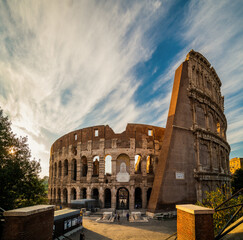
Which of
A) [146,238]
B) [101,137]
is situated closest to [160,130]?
[101,137]

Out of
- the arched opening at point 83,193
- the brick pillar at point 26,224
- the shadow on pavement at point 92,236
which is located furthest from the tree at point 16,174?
the arched opening at point 83,193

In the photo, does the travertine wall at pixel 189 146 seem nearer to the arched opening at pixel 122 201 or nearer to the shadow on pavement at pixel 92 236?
the shadow on pavement at pixel 92 236

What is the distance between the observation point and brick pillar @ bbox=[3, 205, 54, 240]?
5289 mm

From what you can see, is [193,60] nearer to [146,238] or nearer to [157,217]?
[157,217]

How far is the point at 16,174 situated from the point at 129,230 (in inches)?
437

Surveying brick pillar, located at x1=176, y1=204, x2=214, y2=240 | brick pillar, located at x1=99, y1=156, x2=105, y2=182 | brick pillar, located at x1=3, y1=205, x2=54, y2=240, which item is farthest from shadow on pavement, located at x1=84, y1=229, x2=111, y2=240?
brick pillar, located at x1=99, y1=156, x2=105, y2=182

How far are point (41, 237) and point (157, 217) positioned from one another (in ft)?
55.1

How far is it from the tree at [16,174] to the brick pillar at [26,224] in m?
8.15

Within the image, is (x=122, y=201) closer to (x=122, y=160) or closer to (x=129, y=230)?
(x=122, y=160)

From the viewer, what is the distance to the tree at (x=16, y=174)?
13.1m

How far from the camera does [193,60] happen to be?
2852 centimetres

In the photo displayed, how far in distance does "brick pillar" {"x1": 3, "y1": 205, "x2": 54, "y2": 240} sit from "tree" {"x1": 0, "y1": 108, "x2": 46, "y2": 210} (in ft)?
26.8

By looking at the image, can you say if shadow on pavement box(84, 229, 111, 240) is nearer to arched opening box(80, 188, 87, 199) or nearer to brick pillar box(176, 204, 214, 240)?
brick pillar box(176, 204, 214, 240)

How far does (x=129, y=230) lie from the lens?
16203 mm
